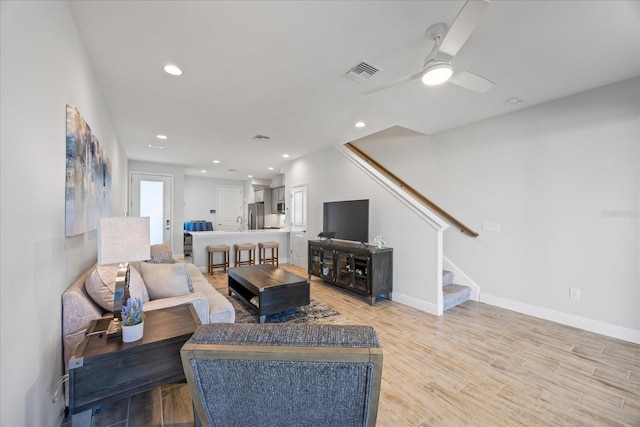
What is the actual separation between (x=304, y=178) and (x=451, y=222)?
3375mm

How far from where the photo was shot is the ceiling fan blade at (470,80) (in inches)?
81.7

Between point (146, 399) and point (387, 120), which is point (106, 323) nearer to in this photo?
point (146, 399)

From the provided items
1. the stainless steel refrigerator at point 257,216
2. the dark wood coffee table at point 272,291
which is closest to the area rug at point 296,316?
the dark wood coffee table at point 272,291

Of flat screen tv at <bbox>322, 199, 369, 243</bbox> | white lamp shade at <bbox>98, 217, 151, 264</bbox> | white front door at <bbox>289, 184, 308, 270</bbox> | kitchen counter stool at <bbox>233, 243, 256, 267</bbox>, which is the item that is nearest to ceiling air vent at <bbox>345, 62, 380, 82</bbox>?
flat screen tv at <bbox>322, 199, 369, 243</bbox>

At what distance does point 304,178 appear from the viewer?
618 centimetres

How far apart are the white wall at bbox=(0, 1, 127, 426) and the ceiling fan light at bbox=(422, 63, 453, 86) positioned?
2.26m

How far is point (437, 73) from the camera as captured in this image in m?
1.93

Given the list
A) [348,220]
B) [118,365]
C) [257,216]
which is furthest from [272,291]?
[257,216]

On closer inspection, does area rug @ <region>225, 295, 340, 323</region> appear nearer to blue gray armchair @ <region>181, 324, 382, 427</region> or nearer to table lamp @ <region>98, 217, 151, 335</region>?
table lamp @ <region>98, 217, 151, 335</region>

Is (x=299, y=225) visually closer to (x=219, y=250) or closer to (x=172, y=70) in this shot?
(x=219, y=250)

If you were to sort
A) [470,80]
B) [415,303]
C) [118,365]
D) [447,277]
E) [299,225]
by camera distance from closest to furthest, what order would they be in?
[118,365], [470,80], [415,303], [447,277], [299,225]

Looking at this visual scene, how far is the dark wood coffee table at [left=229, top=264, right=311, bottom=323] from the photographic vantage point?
9.67 ft

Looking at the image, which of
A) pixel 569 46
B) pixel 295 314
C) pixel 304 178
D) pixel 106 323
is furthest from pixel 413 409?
pixel 304 178

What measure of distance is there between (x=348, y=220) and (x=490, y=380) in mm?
2814
